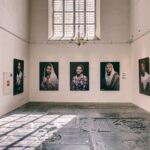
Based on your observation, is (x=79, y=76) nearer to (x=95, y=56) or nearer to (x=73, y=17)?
(x=95, y=56)

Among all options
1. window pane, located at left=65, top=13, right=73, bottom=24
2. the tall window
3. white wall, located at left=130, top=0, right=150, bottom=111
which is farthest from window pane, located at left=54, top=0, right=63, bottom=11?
white wall, located at left=130, top=0, right=150, bottom=111

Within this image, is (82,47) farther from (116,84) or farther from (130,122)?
(130,122)

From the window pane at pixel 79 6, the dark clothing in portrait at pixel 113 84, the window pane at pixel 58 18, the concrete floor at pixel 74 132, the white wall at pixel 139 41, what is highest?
the window pane at pixel 79 6

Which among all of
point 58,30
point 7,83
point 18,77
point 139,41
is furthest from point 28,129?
point 58,30

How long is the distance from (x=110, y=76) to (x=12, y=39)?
284 inches

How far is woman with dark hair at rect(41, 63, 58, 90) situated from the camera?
16.8m

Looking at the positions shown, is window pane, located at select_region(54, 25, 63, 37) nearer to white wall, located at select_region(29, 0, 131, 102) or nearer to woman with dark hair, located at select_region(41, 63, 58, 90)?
white wall, located at select_region(29, 0, 131, 102)

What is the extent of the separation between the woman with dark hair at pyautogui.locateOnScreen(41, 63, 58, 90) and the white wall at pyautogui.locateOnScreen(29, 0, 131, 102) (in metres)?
0.37

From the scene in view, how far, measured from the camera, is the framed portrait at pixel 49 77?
16.8 metres

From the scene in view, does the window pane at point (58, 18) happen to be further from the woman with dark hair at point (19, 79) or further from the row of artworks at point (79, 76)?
the woman with dark hair at point (19, 79)

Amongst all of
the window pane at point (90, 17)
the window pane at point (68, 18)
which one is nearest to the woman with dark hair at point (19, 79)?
the window pane at point (68, 18)

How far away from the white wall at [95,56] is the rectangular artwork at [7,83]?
410 centimetres

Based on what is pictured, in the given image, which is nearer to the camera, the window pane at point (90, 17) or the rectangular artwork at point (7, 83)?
the rectangular artwork at point (7, 83)

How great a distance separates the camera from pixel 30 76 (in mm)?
16891
